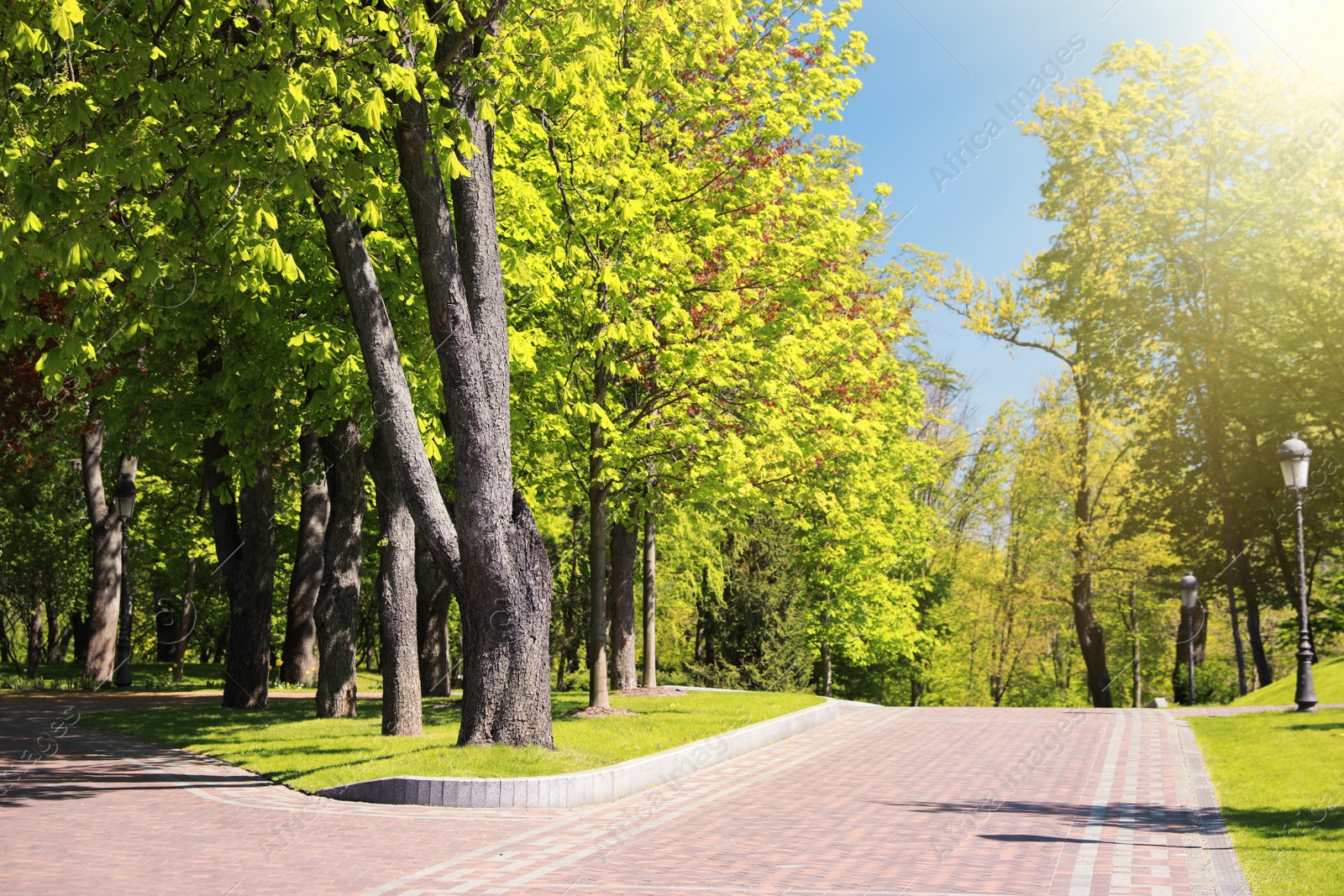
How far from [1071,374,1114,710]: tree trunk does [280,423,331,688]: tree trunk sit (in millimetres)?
21009

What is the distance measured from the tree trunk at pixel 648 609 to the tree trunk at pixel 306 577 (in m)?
6.78

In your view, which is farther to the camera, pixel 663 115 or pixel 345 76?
pixel 663 115

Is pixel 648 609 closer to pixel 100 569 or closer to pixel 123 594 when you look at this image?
pixel 100 569

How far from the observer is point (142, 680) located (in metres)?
29.9

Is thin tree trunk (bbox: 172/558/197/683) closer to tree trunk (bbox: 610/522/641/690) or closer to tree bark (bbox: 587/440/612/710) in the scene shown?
tree trunk (bbox: 610/522/641/690)

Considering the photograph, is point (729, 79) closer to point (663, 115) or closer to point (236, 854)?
point (663, 115)

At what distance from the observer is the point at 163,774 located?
12.7 m

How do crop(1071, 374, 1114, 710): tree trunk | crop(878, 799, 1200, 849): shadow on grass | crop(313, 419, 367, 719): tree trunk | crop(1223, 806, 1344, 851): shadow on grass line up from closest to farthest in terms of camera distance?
crop(1223, 806, 1344, 851): shadow on grass < crop(878, 799, 1200, 849): shadow on grass < crop(313, 419, 367, 719): tree trunk < crop(1071, 374, 1114, 710): tree trunk

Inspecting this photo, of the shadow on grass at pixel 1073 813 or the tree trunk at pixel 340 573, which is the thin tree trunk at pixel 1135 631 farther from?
the shadow on grass at pixel 1073 813

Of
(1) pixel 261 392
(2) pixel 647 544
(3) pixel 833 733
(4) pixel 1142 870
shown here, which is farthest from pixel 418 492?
(2) pixel 647 544

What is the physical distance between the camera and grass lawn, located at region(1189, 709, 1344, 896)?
798 cm

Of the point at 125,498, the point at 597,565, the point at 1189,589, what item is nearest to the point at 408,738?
the point at 597,565

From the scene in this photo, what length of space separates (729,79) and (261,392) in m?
9.11

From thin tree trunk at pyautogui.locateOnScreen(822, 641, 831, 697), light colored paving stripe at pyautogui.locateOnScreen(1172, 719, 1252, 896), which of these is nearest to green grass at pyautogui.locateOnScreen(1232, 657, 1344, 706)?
light colored paving stripe at pyautogui.locateOnScreen(1172, 719, 1252, 896)
